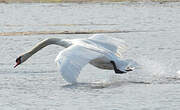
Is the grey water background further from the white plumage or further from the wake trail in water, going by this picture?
the white plumage

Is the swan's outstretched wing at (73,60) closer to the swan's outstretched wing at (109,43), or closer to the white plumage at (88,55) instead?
the white plumage at (88,55)

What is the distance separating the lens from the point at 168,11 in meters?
35.3

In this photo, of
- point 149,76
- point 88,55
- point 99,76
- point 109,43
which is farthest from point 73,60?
point 149,76

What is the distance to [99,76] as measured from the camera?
14812 millimetres

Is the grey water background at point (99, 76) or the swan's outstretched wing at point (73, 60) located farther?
the grey water background at point (99, 76)

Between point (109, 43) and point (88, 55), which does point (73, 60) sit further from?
point (109, 43)

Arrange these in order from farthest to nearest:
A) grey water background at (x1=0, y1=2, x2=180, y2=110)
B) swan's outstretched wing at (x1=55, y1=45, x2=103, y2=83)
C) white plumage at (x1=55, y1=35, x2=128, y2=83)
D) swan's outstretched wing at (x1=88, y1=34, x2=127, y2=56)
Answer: swan's outstretched wing at (x1=88, y1=34, x2=127, y2=56), grey water background at (x1=0, y1=2, x2=180, y2=110), white plumage at (x1=55, y1=35, x2=128, y2=83), swan's outstretched wing at (x1=55, y1=45, x2=103, y2=83)

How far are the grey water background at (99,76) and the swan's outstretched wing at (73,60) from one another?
69 centimetres

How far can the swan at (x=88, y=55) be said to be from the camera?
11281 millimetres

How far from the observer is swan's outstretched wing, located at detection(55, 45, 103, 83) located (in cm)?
1102

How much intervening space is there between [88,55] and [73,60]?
2.24 ft

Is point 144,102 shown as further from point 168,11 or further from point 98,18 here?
point 168,11

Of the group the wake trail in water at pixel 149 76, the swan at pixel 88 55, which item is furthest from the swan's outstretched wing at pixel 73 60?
the wake trail in water at pixel 149 76

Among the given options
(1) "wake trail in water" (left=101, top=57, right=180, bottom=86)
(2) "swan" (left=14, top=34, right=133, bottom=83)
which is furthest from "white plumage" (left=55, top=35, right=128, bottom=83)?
(1) "wake trail in water" (left=101, top=57, right=180, bottom=86)
